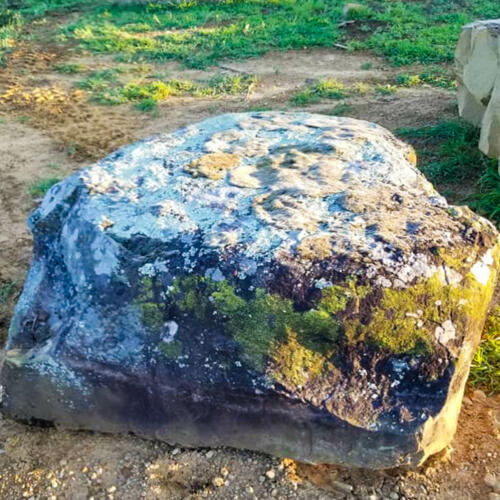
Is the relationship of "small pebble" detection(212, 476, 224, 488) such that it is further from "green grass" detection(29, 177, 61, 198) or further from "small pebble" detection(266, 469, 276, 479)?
"green grass" detection(29, 177, 61, 198)

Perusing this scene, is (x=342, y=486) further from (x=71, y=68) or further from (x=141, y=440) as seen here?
(x=71, y=68)

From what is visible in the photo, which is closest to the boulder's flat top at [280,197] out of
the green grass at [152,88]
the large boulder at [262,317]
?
the large boulder at [262,317]

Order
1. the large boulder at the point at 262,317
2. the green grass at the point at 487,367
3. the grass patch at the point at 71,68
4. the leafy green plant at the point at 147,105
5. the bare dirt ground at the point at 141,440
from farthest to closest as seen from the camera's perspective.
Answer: the grass patch at the point at 71,68 → the leafy green plant at the point at 147,105 → the green grass at the point at 487,367 → the bare dirt ground at the point at 141,440 → the large boulder at the point at 262,317

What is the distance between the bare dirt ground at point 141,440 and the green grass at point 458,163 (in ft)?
1.34

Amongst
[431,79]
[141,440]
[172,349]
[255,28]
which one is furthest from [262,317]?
[255,28]

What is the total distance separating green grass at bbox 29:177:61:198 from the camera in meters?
5.45

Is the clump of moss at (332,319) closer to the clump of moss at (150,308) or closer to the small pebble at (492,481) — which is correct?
the clump of moss at (150,308)

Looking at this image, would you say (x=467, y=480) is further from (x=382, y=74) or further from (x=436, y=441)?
(x=382, y=74)

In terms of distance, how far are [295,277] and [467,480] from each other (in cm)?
108

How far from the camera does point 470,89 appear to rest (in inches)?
223

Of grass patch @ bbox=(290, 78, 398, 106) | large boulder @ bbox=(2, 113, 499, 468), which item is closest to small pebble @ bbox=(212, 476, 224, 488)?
large boulder @ bbox=(2, 113, 499, 468)

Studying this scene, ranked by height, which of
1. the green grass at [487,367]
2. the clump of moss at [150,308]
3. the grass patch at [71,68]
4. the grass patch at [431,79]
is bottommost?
the grass patch at [71,68]

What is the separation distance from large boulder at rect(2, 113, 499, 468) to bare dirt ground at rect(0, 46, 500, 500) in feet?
0.35

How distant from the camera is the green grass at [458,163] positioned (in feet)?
16.0
